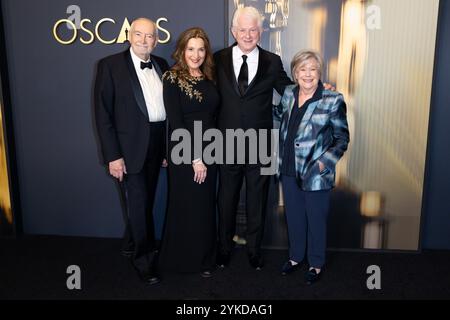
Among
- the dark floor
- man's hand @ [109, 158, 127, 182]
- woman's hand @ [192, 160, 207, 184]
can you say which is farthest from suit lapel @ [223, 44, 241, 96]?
the dark floor

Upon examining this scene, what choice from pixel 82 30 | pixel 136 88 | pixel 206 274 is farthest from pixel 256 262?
pixel 82 30

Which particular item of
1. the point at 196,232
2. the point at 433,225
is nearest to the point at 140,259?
the point at 196,232

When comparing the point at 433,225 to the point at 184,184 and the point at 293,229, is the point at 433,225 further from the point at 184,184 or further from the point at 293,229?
the point at 184,184

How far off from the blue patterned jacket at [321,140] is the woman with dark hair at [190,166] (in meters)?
0.56

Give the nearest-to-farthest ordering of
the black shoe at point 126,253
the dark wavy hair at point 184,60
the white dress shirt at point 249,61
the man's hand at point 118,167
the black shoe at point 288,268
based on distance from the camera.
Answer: the dark wavy hair at point 184,60 → the man's hand at point 118,167 → the white dress shirt at point 249,61 → the black shoe at point 288,268 → the black shoe at point 126,253

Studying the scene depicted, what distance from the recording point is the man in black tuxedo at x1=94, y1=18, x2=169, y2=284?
2.58m

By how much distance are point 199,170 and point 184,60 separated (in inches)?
26.7

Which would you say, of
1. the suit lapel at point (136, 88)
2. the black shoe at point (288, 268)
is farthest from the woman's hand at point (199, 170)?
the black shoe at point (288, 268)

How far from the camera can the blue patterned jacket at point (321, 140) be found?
258 cm

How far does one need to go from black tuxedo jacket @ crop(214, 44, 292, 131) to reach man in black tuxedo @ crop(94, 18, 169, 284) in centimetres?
39

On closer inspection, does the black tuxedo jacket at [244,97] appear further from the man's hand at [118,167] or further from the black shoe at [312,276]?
the black shoe at [312,276]

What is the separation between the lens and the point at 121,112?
2.62 meters

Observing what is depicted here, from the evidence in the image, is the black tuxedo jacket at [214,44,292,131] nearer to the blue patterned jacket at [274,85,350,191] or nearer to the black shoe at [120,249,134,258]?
the blue patterned jacket at [274,85,350,191]

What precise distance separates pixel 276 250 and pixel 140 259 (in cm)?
113
